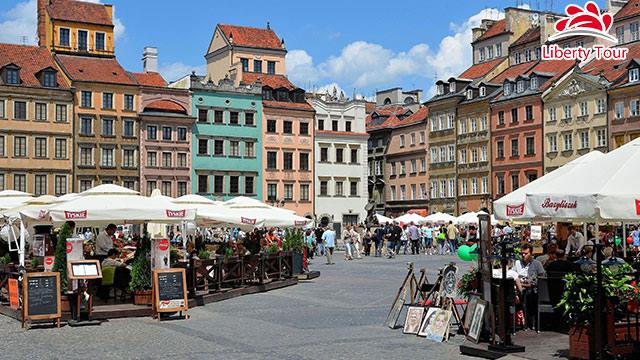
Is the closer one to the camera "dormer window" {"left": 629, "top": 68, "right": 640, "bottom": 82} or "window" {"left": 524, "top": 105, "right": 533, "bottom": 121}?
"dormer window" {"left": 629, "top": 68, "right": 640, "bottom": 82}

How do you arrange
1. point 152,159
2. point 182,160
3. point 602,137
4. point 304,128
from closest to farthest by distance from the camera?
point 602,137
point 152,159
point 182,160
point 304,128

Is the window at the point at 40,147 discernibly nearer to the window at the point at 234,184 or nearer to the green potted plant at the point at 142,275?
the window at the point at 234,184

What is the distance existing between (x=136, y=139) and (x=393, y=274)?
39828mm

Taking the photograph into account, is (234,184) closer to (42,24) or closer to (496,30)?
(42,24)

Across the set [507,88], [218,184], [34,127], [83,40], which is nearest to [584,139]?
[507,88]

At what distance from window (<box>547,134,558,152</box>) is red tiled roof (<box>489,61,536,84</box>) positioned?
671 cm

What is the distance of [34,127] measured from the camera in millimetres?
Result: 61719

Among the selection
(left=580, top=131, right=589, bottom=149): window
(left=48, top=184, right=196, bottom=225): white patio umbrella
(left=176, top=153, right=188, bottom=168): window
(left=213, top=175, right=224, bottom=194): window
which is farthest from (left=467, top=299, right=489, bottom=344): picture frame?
(left=213, top=175, right=224, bottom=194): window

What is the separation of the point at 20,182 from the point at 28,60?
8.81 metres

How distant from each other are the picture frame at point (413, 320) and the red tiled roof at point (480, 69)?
60.8 meters

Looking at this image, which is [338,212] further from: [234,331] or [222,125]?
[234,331]

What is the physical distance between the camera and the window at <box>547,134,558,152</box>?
62.0m

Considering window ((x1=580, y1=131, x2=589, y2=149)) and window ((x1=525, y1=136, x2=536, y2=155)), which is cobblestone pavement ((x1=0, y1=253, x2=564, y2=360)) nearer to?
window ((x1=580, y1=131, x2=589, y2=149))

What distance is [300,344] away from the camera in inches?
508
